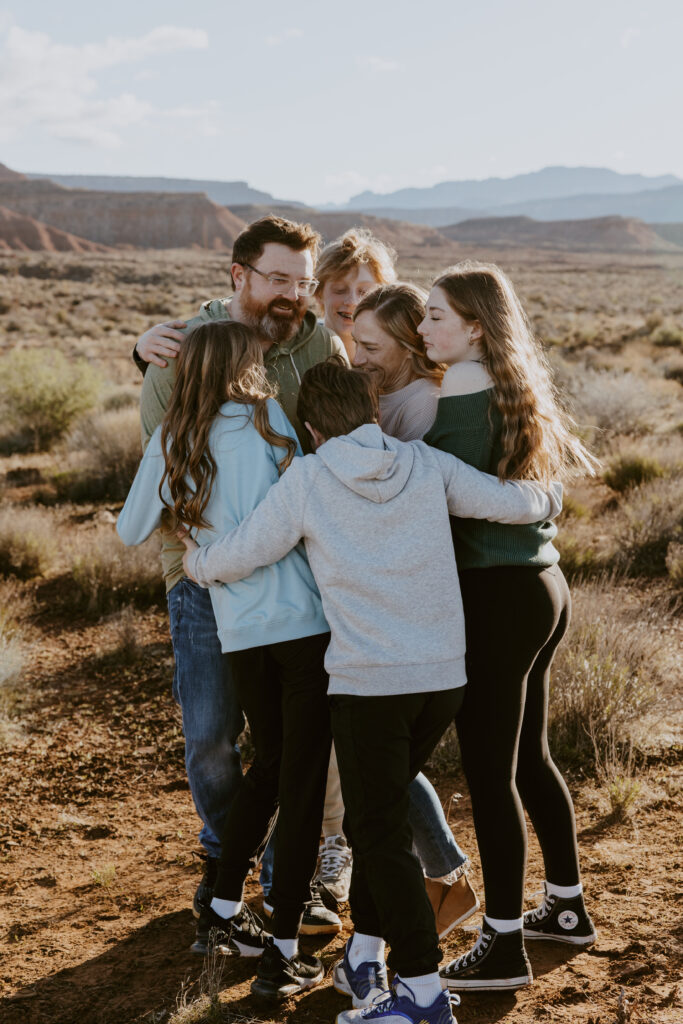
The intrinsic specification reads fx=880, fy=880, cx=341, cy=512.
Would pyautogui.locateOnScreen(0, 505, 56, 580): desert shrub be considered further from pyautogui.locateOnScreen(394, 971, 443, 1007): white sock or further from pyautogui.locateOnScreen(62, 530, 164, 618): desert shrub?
pyautogui.locateOnScreen(394, 971, 443, 1007): white sock

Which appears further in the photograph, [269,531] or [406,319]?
[406,319]

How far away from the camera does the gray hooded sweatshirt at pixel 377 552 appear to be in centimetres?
221

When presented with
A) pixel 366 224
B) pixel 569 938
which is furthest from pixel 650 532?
pixel 366 224

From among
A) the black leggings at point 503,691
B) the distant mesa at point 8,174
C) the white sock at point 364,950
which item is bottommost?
the white sock at point 364,950

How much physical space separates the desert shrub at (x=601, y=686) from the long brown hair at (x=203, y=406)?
2.36 metres

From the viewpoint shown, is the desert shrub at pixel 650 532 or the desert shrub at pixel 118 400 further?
the desert shrub at pixel 118 400

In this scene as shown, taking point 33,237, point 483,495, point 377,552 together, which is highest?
point 33,237

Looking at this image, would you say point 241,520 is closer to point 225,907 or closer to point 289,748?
point 289,748

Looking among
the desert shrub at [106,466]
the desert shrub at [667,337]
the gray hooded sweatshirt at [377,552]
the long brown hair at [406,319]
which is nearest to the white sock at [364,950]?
the gray hooded sweatshirt at [377,552]

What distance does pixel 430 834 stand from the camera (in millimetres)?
2680

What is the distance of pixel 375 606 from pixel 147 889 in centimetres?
192

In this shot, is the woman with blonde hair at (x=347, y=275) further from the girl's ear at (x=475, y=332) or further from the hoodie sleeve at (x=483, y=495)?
the hoodie sleeve at (x=483, y=495)

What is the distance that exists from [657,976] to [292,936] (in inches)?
43.3

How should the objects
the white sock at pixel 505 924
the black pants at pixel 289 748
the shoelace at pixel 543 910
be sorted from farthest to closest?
the shoelace at pixel 543 910 → the white sock at pixel 505 924 → the black pants at pixel 289 748
